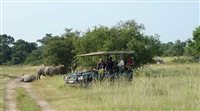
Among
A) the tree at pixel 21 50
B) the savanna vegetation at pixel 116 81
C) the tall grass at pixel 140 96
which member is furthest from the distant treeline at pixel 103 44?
the tree at pixel 21 50

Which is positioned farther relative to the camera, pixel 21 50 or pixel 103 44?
pixel 21 50

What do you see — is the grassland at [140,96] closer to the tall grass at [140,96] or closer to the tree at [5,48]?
the tall grass at [140,96]

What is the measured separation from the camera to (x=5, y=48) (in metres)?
88.9

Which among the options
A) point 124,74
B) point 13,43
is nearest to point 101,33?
point 124,74

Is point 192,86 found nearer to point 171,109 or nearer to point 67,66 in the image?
point 171,109

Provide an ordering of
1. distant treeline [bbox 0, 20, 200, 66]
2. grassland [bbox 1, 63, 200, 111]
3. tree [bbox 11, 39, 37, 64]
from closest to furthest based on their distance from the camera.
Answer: grassland [bbox 1, 63, 200, 111] < distant treeline [bbox 0, 20, 200, 66] < tree [bbox 11, 39, 37, 64]

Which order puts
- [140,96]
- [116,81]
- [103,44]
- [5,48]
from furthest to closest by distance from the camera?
[5,48], [103,44], [116,81], [140,96]

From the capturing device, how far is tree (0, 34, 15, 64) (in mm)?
85250

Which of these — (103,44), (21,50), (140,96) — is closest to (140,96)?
(140,96)

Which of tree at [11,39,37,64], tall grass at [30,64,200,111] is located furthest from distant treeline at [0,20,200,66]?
tree at [11,39,37,64]

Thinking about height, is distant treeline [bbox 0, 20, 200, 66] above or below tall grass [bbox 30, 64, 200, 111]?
above

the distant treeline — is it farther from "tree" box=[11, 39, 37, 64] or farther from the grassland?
"tree" box=[11, 39, 37, 64]

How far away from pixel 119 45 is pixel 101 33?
6.30 ft

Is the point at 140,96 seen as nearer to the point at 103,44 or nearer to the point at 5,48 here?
the point at 103,44
